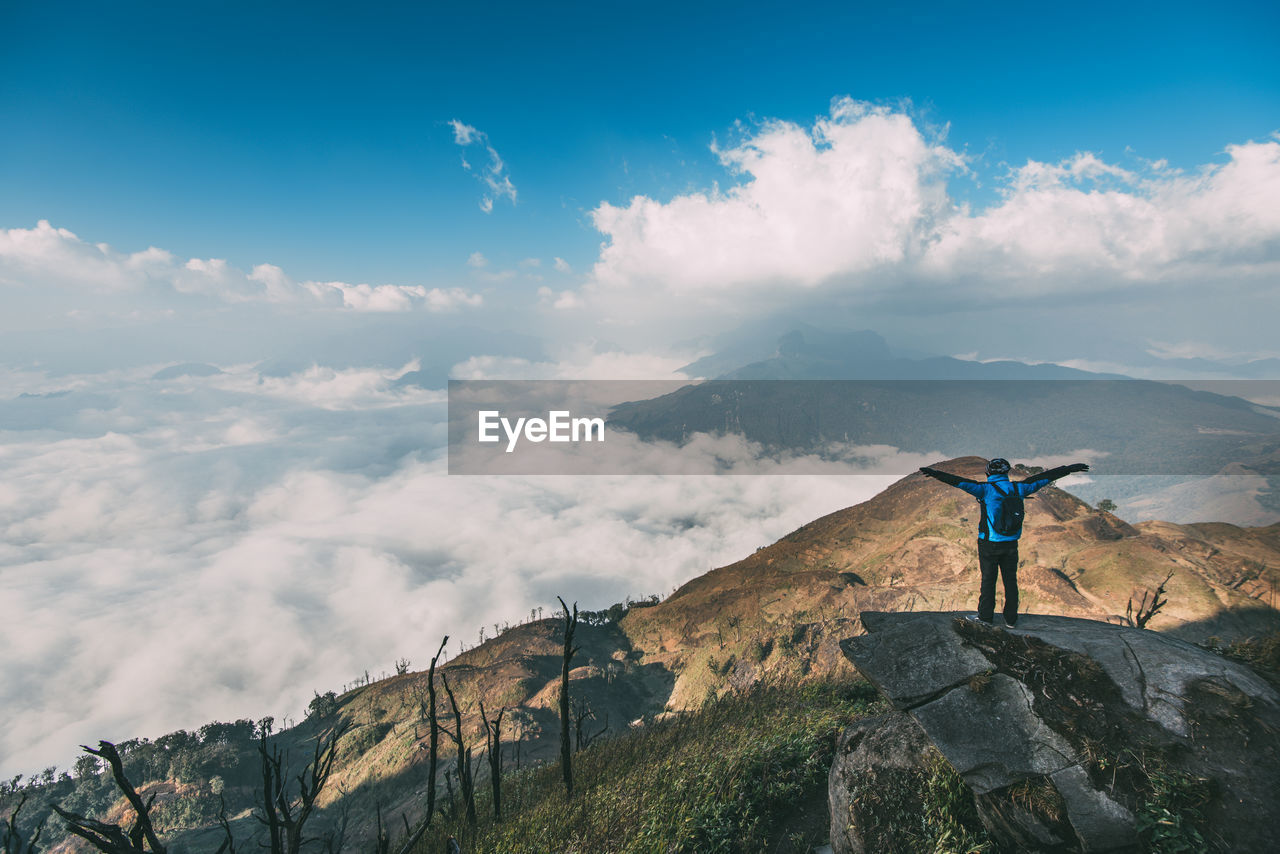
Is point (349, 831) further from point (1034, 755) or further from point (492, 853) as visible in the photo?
point (1034, 755)

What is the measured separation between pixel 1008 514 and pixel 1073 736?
4355 mm

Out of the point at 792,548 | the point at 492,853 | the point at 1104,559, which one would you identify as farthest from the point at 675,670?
the point at 492,853

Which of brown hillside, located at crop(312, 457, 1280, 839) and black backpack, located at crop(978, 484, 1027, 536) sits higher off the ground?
black backpack, located at crop(978, 484, 1027, 536)

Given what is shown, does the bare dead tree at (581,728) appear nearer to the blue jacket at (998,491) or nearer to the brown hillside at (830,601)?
the brown hillside at (830,601)

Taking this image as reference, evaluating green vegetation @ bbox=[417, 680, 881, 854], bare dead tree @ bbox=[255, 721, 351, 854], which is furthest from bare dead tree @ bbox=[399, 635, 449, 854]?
bare dead tree @ bbox=[255, 721, 351, 854]

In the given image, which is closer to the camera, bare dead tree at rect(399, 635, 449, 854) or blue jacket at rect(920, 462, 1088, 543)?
bare dead tree at rect(399, 635, 449, 854)

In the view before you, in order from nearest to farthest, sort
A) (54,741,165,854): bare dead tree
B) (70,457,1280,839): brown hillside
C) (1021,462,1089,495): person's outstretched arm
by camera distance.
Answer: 1. (54,741,165,854): bare dead tree
2. (1021,462,1089,495): person's outstretched arm
3. (70,457,1280,839): brown hillside

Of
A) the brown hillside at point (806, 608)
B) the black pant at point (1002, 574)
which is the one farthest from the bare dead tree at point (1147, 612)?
the brown hillside at point (806, 608)

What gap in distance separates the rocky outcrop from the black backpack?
201 centimetres

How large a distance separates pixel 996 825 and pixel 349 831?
68383 mm

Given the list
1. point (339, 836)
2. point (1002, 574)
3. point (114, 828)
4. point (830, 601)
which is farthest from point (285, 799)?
point (830, 601)

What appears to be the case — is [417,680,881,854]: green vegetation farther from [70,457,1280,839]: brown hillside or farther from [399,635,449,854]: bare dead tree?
[70,457,1280,839]: brown hillside

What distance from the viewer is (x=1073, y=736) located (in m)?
7.93

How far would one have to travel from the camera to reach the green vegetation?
33.8 feet
